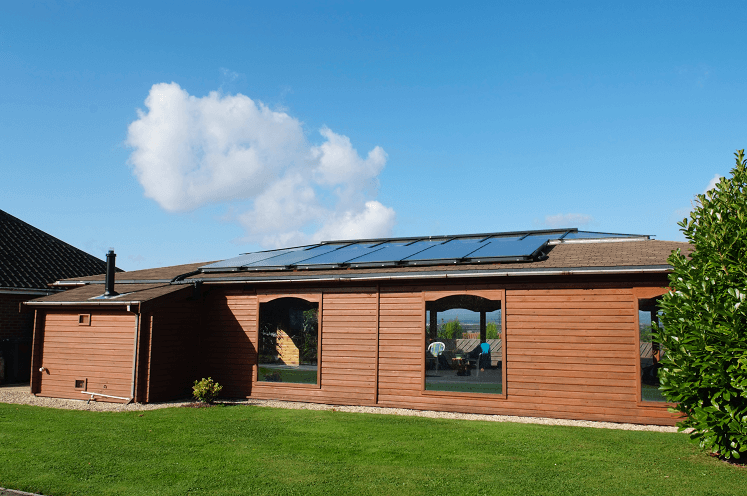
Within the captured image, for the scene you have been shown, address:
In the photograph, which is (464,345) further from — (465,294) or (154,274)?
(154,274)

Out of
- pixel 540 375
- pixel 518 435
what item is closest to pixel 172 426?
pixel 518 435

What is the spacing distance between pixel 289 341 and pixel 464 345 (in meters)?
4.40

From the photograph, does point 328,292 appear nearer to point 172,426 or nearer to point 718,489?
point 172,426

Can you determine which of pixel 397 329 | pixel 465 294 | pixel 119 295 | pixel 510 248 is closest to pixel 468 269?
pixel 465 294

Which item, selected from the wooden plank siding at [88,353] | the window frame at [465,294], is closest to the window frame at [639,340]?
the window frame at [465,294]

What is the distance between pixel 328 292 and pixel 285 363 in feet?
6.87

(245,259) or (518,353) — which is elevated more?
(245,259)

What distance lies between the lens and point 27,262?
19.6 metres

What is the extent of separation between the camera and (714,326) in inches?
298

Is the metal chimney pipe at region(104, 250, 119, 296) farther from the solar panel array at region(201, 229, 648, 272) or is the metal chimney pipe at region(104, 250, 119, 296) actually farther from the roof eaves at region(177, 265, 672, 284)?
the solar panel array at region(201, 229, 648, 272)

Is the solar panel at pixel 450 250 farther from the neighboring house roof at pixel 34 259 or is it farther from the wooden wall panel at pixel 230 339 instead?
the neighboring house roof at pixel 34 259

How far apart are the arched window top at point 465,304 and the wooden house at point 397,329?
0.02m

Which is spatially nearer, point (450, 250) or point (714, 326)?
point (714, 326)

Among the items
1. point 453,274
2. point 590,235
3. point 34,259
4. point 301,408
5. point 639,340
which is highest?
point 590,235
